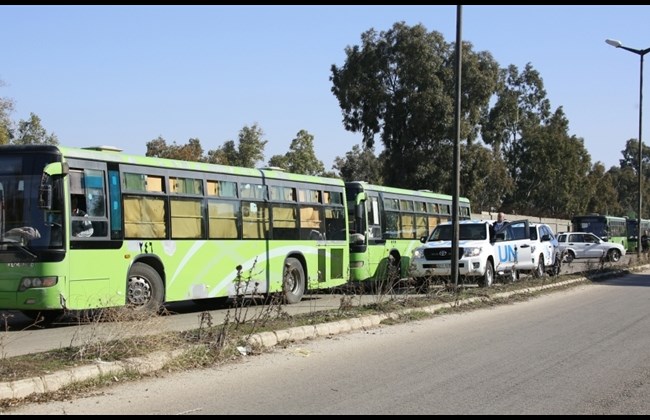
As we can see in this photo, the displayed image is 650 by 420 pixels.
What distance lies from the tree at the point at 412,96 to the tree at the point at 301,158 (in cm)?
1565

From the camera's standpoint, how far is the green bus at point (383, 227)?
20641 mm

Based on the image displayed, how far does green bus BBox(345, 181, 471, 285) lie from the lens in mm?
20641

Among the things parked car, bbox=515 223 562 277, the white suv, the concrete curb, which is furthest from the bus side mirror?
parked car, bbox=515 223 562 277

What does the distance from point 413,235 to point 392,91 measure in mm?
21240

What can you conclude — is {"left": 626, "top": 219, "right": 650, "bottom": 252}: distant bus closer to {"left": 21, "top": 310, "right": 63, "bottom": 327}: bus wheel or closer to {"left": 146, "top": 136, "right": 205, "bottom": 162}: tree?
{"left": 146, "top": 136, "right": 205, "bottom": 162}: tree

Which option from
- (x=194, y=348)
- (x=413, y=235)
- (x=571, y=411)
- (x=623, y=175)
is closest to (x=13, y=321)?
(x=194, y=348)

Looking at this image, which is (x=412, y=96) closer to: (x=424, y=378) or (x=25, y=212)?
(x=25, y=212)

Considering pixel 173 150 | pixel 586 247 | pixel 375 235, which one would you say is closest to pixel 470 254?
pixel 375 235

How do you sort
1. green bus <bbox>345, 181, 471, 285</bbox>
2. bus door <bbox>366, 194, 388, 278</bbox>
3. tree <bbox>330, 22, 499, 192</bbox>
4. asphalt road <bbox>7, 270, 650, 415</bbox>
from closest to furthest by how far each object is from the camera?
asphalt road <bbox>7, 270, 650, 415</bbox>, green bus <bbox>345, 181, 471, 285</bbox>, bus door <bbox>366, 194, 388, 278</bbox>, tree <bbox>330, 22, 499, 192</bbox>

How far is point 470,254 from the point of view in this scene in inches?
798

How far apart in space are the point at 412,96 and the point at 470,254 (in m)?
23.7

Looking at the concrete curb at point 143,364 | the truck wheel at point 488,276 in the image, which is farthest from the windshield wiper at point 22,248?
the truck wheel at point 488,276

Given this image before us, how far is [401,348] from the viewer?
35.5 ft

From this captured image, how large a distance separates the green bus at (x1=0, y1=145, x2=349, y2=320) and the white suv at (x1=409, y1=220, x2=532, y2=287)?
3600mm
